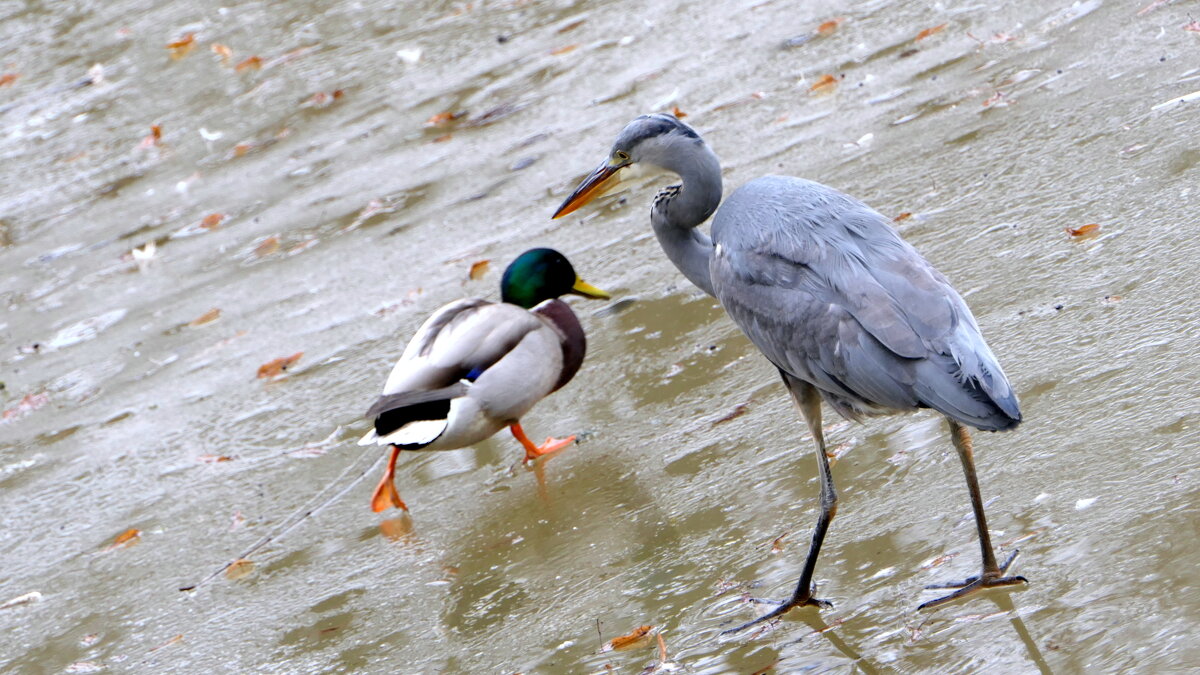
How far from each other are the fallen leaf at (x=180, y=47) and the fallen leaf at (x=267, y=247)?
12.7ft

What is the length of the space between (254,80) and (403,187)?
2.83 m

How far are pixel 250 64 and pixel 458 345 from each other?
20.1ft

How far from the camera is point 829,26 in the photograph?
842 centimetres

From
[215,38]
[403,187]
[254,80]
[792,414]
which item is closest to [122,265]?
[403,187]

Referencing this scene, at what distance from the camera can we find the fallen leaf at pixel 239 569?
5117 millimetres

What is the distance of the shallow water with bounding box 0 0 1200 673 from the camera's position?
13.0 ft

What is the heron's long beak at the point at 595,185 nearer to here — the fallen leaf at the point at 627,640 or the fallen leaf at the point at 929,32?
the fallen leaf at the point at 627,640

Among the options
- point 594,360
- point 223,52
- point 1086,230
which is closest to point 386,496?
point 594,360

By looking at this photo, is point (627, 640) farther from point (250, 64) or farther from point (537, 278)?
point (250, 64)

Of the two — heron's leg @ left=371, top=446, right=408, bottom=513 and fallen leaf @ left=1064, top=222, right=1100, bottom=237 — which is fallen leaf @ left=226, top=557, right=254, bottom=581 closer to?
heron's leg @ left=371, top=446, right=408, bottom=513

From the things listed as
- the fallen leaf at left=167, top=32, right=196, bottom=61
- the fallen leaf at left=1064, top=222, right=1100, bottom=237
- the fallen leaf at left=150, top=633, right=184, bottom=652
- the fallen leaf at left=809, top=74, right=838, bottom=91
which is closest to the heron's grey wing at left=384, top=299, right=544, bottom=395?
the fallen leaf at left=150, top=633, right=184, bottom=652

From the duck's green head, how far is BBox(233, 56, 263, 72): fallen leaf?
5473mm

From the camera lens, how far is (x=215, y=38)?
1152 cm

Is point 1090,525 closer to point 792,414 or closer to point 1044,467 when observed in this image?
point 1044,467
